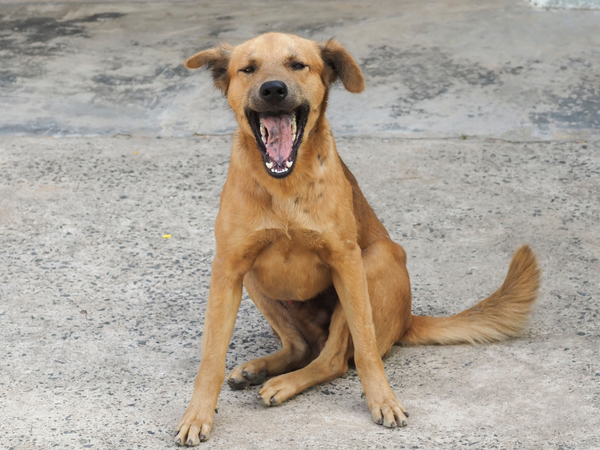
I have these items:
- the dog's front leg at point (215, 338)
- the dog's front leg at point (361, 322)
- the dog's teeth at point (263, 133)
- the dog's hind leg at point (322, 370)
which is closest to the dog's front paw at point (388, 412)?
the dog's front leg at point (361, 322)

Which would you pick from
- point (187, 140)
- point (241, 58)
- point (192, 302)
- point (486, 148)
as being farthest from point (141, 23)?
point (241, 58)

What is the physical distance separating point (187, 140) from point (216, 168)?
560 millimetres

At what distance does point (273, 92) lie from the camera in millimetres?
3068

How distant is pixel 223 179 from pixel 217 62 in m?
2.28

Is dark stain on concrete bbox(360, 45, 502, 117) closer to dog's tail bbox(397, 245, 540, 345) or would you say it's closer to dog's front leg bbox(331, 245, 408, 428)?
dog's tail bbox(397, 245, 540, 345)

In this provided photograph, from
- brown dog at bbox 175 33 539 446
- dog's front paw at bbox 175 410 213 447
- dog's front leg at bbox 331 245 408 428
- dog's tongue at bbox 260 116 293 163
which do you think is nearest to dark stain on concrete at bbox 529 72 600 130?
brown dog at bbox 175 33 539 446

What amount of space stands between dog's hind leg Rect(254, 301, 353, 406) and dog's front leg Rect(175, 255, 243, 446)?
0.81ft

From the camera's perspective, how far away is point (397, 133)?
626 centimetres

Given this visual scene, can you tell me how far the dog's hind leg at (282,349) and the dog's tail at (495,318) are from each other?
51cm

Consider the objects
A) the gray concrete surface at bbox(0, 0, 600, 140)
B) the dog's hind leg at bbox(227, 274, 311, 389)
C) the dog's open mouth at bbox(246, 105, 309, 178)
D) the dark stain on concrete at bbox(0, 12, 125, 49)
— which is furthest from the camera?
the dark stain on concrete at bbox(0, 12, 125, 49)

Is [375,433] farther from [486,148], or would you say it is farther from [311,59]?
[486,148]

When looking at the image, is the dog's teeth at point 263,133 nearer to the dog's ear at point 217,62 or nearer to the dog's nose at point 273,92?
the dog's nose at point 273,92

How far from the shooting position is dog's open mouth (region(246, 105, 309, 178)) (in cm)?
317

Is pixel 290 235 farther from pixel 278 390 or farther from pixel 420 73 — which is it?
pixel 420 73
